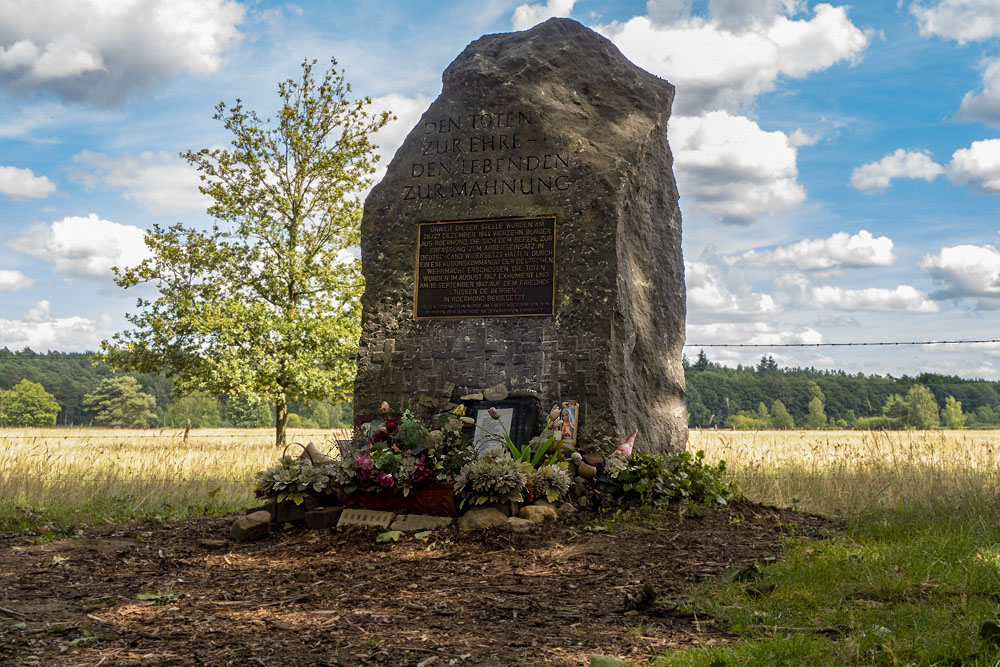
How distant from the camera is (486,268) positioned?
8.13 metres

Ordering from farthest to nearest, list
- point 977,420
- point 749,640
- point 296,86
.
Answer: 1. point 977,420
2. point 296,86
3. point 749,640

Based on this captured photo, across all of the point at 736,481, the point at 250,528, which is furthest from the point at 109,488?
the point at 736,481

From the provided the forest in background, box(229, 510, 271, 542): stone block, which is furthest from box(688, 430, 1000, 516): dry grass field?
the forest in background

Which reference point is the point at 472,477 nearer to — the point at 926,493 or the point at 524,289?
the point at 524,289

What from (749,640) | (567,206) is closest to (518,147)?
(567,206)

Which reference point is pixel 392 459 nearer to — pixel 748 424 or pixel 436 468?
pixel 436 468

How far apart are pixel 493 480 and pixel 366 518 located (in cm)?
117

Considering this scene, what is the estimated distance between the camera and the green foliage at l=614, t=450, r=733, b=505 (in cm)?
716

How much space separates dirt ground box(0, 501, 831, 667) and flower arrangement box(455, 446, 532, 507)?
1.27 feet

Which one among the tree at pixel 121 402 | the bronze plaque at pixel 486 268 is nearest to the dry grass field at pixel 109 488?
the bronze plaque at pixel 486 268

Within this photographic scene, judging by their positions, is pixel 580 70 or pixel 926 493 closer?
pixel 926 493

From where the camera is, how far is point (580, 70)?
869cm

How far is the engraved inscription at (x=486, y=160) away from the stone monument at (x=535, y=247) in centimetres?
2

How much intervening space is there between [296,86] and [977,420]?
50384mm
